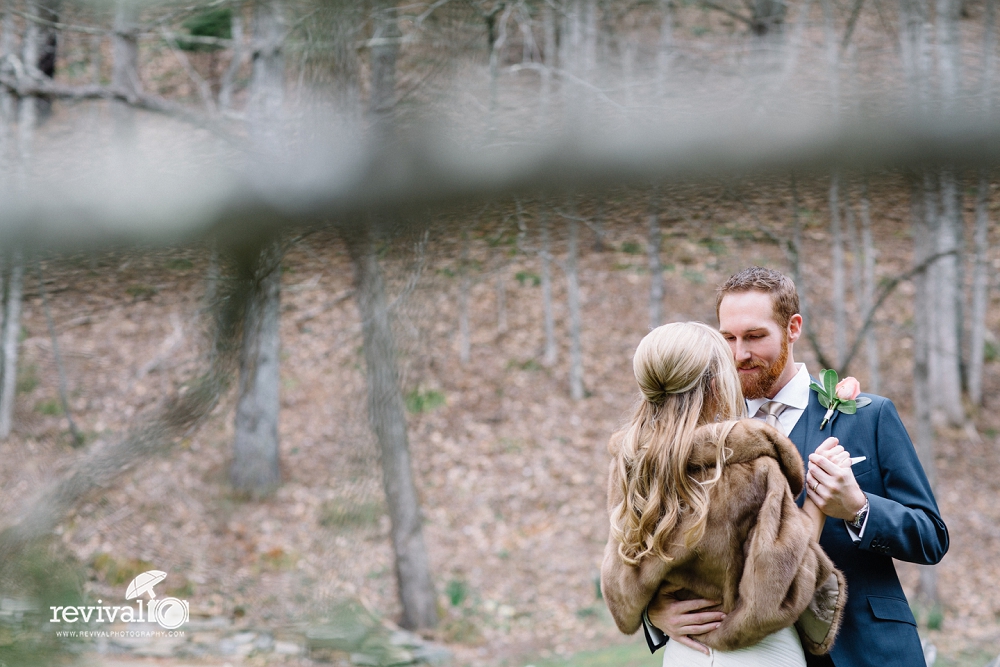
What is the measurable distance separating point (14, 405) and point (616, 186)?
0.90m

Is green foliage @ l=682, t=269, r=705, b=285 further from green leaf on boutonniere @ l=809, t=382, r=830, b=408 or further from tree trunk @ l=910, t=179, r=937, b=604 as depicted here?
green leaf on boutonniere @ l=809, t=382, r=830, b=408

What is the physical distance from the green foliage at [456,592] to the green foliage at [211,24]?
545 cm

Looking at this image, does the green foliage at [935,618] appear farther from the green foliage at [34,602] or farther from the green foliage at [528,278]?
the green foliage at [34,602]

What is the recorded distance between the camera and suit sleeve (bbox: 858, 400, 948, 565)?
4.10 feet

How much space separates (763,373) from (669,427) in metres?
0.29

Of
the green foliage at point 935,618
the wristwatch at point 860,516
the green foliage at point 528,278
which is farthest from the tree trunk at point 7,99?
the green foliage at point 528,278

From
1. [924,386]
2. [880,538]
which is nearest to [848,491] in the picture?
[880,538]

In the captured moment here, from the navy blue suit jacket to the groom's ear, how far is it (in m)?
0.19

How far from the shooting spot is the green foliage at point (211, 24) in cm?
89

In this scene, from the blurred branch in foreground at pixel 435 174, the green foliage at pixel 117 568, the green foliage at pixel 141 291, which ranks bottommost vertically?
the green foliage at pixel 117 568

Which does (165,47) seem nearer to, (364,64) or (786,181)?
(364,64)

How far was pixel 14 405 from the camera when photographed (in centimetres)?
100

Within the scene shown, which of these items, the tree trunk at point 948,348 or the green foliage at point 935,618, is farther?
the tree trunk at point 948,348

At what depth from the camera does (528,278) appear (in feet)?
29.2
